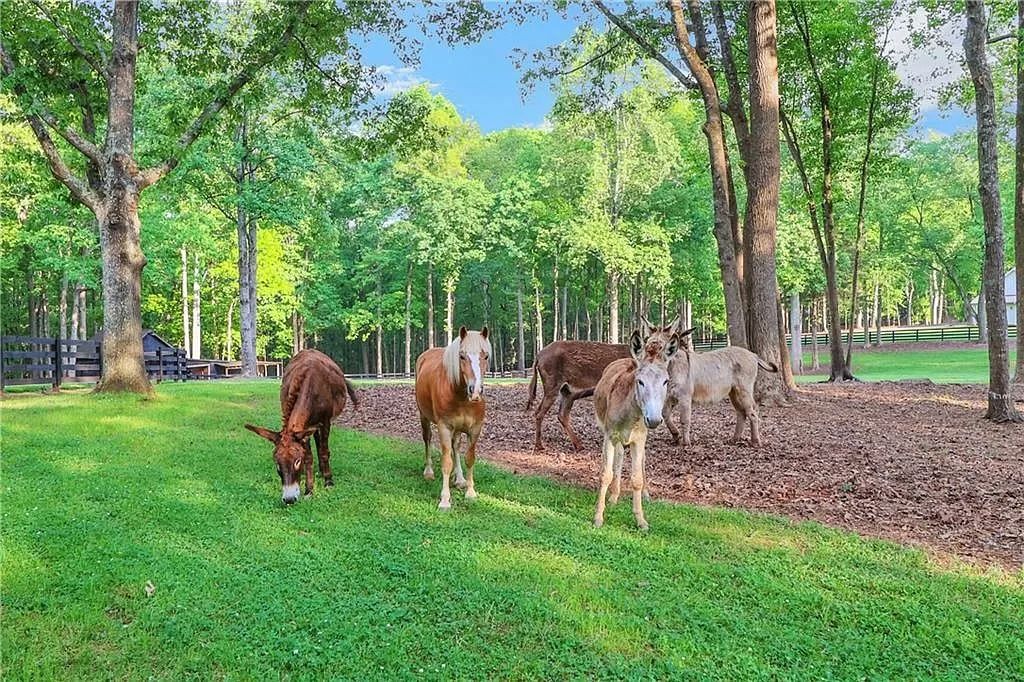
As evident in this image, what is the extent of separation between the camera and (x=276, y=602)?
412 centimetres

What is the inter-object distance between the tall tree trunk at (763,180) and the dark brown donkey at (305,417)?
8880 millimetres

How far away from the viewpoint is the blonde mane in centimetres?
621

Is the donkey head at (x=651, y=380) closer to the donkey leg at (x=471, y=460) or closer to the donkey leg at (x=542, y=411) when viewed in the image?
the donkey leg at (x=471, y=460)

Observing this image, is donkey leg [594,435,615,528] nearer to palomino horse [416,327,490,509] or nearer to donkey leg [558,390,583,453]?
palomino horse [416,327,490,509]

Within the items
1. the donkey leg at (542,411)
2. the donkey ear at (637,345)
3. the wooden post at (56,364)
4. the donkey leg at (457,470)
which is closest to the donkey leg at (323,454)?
the donkey leg at (457,470)

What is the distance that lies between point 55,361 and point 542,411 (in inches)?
540

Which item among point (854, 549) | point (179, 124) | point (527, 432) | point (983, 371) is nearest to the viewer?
point (854, 549)

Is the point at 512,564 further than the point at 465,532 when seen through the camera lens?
No

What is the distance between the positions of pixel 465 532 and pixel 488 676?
2065mm

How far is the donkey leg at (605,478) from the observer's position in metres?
5.62

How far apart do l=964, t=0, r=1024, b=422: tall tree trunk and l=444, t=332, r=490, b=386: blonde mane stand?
954 centimetres

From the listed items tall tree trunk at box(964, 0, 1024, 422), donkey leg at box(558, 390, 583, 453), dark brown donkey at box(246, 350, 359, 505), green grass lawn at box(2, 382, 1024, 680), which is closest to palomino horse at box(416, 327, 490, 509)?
green grass lawn at box(2, 382, 1024, 680)

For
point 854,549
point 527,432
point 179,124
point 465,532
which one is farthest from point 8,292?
point 854,549

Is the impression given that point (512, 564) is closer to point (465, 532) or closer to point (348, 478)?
point (465, 532)
